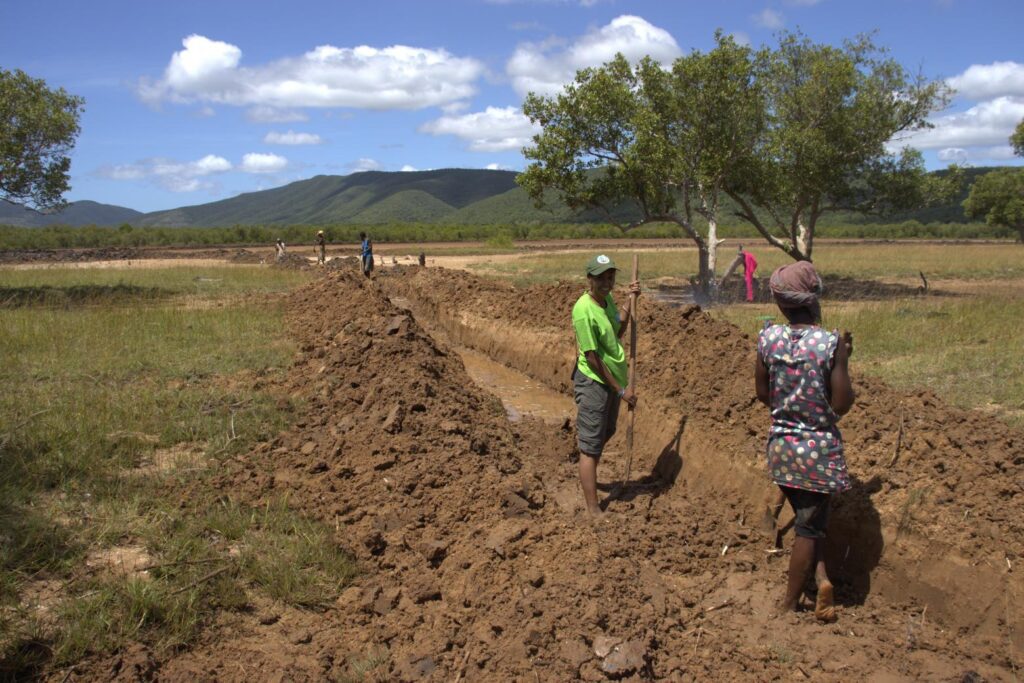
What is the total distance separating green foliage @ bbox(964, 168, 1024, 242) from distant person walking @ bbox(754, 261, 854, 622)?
41.4m

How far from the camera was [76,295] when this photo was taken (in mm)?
19188

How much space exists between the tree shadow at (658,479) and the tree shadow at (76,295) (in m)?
14.5

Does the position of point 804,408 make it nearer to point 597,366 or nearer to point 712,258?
point 597,366

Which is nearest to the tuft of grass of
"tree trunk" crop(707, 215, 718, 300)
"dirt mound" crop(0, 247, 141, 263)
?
"tree trunk" crop(707, 215, 718, 300)

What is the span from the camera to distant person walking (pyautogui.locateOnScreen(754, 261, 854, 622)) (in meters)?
4.01

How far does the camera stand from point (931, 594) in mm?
4789

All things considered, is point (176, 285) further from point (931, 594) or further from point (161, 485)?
point (931, 594)

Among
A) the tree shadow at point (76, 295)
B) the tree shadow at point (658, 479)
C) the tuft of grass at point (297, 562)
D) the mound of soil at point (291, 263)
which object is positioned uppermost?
the mound of soil at point (291, 263)

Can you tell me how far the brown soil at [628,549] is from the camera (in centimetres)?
392

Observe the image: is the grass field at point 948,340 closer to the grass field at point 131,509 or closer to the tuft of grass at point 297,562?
the tuft of grass at point 297,562

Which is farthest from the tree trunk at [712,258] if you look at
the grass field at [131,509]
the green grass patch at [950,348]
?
the grass field at [131,509]

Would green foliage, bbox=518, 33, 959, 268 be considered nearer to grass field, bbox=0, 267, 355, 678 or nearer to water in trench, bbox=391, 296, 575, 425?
water in trench, bbox=391, 296, 575, 425

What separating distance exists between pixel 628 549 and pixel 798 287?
2171 millimetres

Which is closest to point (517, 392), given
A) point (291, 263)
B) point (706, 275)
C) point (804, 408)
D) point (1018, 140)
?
point (804, 408)
